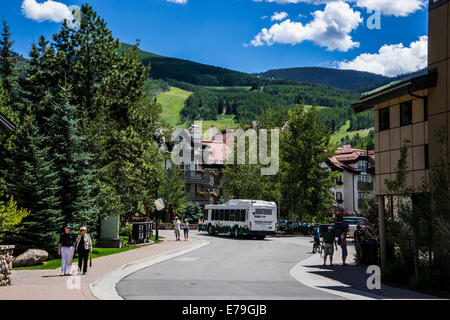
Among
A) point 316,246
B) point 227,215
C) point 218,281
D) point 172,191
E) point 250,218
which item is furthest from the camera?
point 172,191

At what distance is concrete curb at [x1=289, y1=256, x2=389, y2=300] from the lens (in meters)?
13.6

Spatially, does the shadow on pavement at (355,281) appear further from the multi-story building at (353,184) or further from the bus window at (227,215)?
the multi-story building at (353,184)

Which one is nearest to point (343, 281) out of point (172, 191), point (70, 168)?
point (70, 168)

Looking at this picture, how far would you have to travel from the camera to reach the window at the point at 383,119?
70.2ft

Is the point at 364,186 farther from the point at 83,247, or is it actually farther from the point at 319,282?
the point at 83,247

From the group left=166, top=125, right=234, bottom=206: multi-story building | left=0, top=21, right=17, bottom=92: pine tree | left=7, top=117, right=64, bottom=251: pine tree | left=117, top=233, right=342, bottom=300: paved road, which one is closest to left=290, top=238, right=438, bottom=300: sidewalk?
left=117, top=233, right=342, bottom=300: paved road

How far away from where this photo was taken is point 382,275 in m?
18.3

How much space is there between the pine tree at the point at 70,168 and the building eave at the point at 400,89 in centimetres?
1413

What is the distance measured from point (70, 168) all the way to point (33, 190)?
2.94 meters

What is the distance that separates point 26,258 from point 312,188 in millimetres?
38147

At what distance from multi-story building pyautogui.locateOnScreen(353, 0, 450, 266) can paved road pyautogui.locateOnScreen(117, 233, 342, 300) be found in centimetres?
520

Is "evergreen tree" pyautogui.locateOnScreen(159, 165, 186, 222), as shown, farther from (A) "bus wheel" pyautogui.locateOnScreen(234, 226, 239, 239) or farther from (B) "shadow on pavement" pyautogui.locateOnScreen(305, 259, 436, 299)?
(B) "shadow on pavement" pyautogui.locateOnScreen(305, 259, 436, 299)

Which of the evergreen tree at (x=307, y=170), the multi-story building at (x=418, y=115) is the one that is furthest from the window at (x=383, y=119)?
the evergreen tree at (x=307, y=170)

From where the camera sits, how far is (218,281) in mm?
16547
